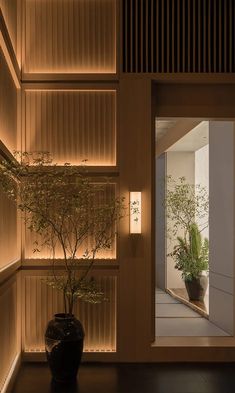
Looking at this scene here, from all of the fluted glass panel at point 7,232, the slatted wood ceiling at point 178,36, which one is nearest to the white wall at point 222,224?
the slatted wood ceiling at point 178,36

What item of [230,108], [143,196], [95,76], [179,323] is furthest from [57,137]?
[179,323]

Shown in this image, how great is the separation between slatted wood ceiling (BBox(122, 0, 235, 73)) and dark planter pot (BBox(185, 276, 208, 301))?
4502 mm

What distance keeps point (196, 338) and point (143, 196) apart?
1.77m

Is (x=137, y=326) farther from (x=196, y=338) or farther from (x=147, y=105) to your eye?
(x=147, y=105)

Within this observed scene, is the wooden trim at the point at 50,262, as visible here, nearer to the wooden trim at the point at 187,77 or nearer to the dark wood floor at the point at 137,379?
the dark wood floor at the point at 137,379

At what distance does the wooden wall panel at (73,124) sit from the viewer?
494 centimetres

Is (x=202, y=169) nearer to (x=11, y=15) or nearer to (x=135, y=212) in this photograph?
(x=135, y=212)

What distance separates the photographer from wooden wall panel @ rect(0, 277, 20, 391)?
367 centimetres

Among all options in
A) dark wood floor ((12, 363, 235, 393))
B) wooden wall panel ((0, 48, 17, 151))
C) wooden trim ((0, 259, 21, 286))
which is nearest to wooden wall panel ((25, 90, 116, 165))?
wooden wall panel ((0, 48, 17, 151))

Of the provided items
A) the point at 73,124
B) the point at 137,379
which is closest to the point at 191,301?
the point at 137,379

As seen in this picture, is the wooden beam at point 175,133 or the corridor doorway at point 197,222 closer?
the corridor doorway at point 197,222

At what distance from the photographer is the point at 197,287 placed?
8.34 meters

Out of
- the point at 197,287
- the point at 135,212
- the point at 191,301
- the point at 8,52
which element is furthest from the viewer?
the point at 197,287

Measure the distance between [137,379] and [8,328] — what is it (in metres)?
1.32
